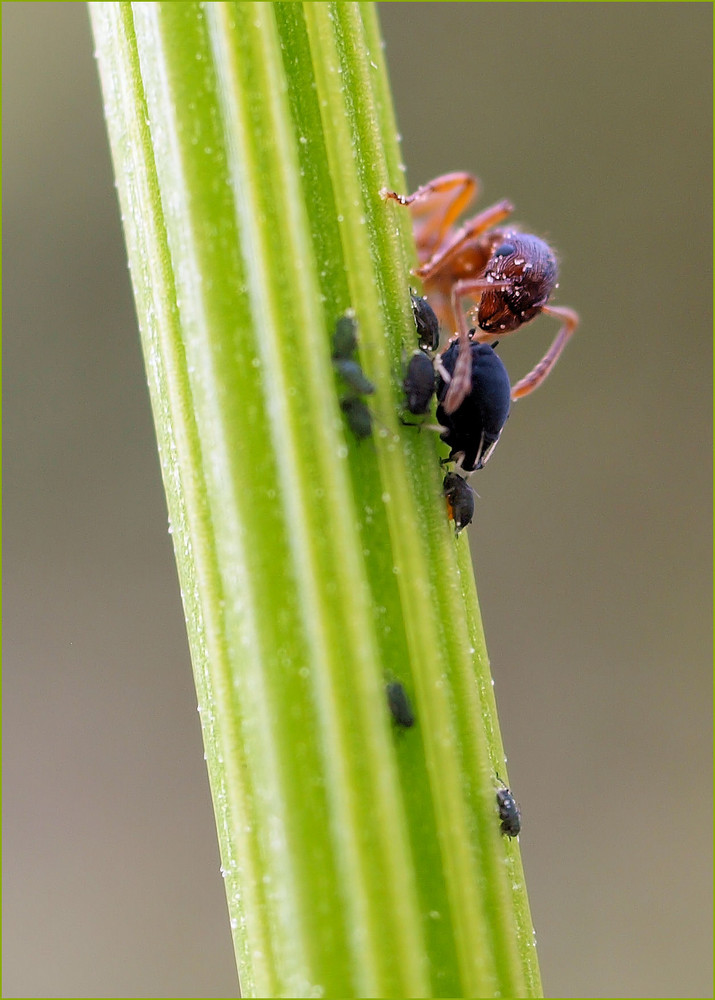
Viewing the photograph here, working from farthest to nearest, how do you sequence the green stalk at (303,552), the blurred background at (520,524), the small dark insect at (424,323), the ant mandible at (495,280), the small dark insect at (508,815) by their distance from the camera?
1. the blurred background at (520,524)
2. the ant mandible at (495,280)
3. the small dark insect at (424,323)
4. the small dark insect at (508,815)
5. the green stalk at (303,552)

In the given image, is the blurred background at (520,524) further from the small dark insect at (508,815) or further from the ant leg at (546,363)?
the small dark insect at (508,815)

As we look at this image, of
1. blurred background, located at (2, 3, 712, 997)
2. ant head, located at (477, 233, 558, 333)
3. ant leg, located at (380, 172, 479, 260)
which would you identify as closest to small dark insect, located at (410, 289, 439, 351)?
ant head, located at (477, 233, 558, 333)

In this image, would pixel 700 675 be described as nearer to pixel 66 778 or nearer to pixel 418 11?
pixel 66 778

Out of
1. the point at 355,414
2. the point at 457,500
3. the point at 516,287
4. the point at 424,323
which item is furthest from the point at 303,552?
the point at 516,287

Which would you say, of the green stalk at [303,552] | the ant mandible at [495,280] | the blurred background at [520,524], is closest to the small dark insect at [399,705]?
the green stalk at [303,552]

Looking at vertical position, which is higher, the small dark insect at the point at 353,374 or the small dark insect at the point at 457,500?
the small dark insect at the point at 353,374

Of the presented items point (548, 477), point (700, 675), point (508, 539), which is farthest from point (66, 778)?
point (700, 675)

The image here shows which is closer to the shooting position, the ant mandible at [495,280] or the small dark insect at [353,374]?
the small dark insect at [353,374]
